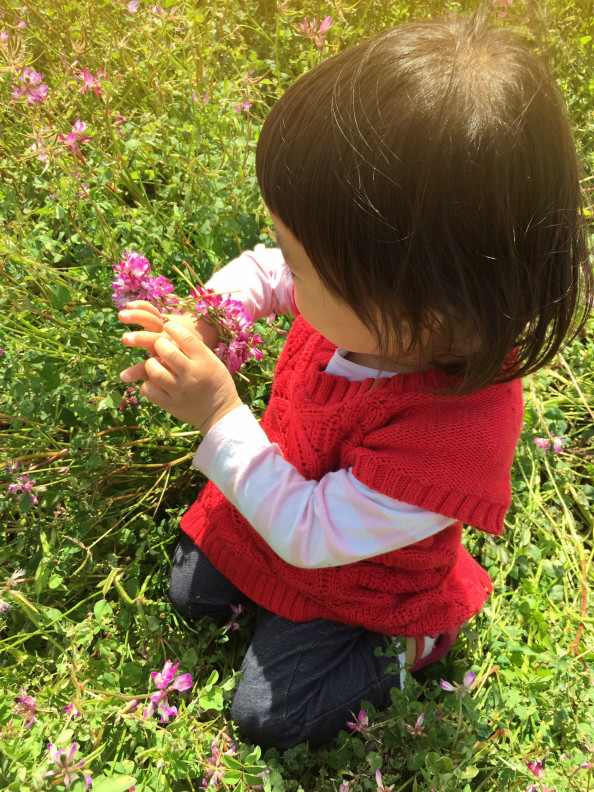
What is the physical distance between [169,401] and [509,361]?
63 cm

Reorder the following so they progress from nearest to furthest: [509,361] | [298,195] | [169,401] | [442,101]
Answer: [442,101]
[298,195]
[509,361]
[169,401]

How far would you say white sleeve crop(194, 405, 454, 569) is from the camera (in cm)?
114

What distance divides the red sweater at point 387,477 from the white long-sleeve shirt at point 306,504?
39 mm

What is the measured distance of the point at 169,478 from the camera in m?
1.76

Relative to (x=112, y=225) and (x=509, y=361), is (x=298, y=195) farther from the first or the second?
(x=112, y=225)

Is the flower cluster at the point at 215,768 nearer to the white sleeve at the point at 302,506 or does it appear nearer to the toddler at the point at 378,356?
the toddler at the point at 378,356

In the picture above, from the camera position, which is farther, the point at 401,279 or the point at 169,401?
the point at 169,401

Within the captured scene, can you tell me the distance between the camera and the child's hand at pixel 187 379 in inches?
47.4

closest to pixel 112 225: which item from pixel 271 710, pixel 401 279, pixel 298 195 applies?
pixel 298 195

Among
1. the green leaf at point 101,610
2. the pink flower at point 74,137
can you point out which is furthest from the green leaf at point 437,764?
the pink flower at point 74,137

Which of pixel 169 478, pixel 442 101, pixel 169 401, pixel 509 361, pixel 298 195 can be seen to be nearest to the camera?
pixel 442 101

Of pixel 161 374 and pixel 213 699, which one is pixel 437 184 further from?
pixel 213 699

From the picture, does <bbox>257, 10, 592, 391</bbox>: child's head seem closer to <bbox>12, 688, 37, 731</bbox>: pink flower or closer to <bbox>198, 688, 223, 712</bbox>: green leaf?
<bbox>198, 688, 223, 712</bbox>: green leaf

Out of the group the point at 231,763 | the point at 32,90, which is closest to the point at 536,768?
the point at 231,763
